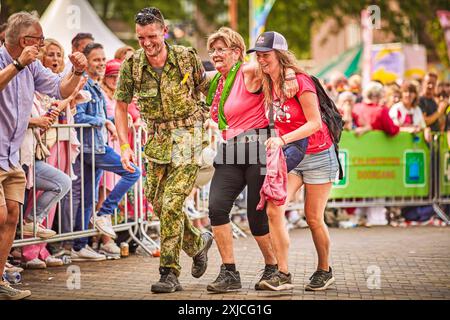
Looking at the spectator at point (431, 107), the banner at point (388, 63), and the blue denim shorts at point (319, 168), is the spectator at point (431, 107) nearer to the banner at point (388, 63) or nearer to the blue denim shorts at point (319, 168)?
the blue denim shorts at point (319, 168)

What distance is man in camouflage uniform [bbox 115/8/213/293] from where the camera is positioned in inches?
300

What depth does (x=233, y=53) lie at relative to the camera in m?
7.70

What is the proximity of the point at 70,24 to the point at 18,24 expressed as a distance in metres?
8.56

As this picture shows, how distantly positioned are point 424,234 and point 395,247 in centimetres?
175

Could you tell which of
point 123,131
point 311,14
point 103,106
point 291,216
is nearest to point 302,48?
point 311,14

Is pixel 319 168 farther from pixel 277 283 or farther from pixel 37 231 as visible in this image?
pixel 37 231

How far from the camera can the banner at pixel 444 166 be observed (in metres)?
14.6

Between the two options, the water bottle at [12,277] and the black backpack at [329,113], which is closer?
the black backpack at [329,113]

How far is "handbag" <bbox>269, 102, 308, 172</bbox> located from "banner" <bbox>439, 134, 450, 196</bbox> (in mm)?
7422

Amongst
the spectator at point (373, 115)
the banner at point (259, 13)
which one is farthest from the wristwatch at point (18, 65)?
the banner at point (259, 13)

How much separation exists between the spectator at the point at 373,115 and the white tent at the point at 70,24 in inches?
170

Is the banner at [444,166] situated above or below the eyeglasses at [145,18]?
below

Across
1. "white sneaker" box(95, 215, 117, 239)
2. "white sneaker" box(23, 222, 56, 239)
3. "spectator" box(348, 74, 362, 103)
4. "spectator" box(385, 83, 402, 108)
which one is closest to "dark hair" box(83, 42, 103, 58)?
"white sneaker" box(95, 215, 117, 239)

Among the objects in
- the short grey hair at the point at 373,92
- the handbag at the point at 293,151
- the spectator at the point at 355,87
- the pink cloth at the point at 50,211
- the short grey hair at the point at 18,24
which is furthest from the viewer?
the spectator at the point at 355,87
